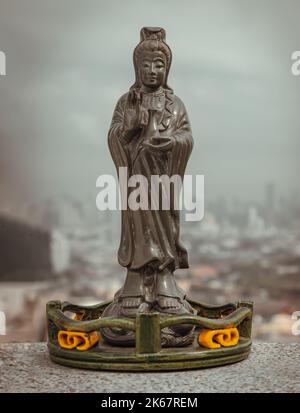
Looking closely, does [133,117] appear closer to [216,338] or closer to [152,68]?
[152,68]

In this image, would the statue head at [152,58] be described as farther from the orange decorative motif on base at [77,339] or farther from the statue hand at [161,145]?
the orange decorative motif on base at [77,339]

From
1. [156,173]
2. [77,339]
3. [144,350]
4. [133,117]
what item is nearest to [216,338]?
[144,350]

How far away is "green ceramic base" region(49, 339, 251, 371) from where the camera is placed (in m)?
2.69

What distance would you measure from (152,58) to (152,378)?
130cm

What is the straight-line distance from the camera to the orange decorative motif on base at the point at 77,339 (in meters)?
2.79

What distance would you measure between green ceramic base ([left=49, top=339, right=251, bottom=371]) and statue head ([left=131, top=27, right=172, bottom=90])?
110cm

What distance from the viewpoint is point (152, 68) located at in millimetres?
2969

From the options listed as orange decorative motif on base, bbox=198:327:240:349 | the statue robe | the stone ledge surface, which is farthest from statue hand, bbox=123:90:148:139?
the stone ledge surface

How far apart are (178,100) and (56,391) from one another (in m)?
1.30

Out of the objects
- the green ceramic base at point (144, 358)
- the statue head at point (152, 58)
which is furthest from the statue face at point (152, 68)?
the green ceramic base at point (144, 358)

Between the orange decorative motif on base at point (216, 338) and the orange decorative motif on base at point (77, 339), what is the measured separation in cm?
43

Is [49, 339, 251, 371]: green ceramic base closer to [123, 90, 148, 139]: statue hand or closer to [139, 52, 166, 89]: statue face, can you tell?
[123, 90, 148, 139]: statue hand

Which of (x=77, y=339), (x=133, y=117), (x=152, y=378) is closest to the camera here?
(x=152, y=378)
